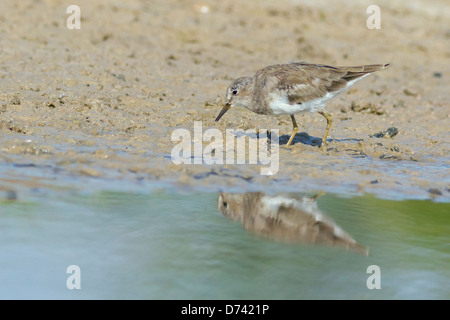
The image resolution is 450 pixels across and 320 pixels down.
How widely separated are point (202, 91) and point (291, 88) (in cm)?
279

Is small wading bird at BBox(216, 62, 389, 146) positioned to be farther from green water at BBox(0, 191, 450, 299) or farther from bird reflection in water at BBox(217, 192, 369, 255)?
green water at BBox(0, 191, 450, 299)

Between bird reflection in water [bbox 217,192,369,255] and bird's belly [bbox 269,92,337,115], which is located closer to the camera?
bird reflection in water [bbox 217,192,369,255]

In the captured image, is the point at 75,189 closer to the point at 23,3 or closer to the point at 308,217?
the point at 308,217

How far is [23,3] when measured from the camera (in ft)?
46.0

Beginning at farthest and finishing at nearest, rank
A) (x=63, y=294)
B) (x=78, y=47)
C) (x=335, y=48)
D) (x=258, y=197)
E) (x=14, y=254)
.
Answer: (x=335, y=48) < (x=78, y=47) < (x=258, y=197) < (x=14, y=254) < (x=63, y=294)

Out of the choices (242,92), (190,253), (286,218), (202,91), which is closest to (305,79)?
(242,92)

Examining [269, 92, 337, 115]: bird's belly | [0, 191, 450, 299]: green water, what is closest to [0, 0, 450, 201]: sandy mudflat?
[269, 92, 337, 115]: bird's belly

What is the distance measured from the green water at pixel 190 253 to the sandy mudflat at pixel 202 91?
728 mm

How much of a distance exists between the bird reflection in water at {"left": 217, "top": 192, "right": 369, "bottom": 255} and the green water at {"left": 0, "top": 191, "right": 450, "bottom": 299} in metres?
0.12

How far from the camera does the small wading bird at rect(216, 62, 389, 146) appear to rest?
28.2ft

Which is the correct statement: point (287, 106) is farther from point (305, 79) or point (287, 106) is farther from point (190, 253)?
point (190, 253)

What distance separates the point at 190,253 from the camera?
18.0 ft

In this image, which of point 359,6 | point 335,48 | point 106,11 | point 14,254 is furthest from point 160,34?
point 14,254

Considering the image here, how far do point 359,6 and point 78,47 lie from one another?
28.4ft
